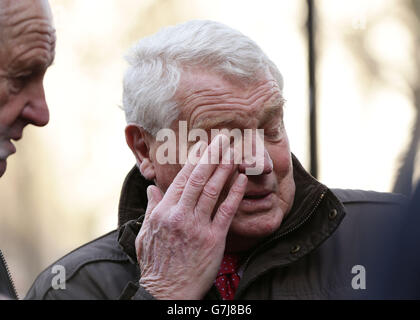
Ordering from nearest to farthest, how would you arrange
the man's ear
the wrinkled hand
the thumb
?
the wrinkled hand → the thumb → the man's ear

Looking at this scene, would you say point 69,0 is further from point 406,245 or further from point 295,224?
point 406,245

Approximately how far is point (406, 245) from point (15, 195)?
3.69 m

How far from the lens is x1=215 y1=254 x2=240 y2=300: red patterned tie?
6.89 feet

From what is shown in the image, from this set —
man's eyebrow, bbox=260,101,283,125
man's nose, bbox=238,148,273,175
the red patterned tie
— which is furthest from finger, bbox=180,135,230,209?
the red patterned tie

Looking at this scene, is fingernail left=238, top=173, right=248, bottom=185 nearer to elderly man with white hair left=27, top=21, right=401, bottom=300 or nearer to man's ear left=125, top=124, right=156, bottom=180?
elderly man with white hair left=27, top=21, right=401, bottom=300

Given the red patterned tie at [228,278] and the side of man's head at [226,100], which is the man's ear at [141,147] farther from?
the red patterned tie at [228,278]

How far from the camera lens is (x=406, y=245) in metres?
1.09

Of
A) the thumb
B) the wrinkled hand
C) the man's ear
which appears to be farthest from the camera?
the man's ear

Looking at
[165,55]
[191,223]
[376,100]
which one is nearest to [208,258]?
[191,223]

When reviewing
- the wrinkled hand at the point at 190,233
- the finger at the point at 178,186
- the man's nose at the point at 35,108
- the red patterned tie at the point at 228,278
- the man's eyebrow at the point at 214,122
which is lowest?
the red patterned tie at the point at 228,278

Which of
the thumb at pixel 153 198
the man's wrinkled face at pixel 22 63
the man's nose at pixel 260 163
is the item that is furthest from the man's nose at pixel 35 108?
the man's nose at pixel 260 163

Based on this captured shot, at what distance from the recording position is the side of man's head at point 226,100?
2105 millimetres
